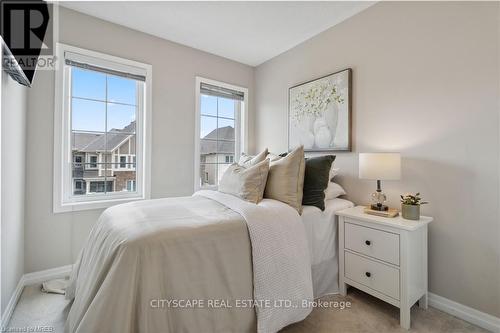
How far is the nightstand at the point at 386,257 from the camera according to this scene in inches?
61.4

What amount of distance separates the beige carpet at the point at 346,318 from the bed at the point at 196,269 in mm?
155

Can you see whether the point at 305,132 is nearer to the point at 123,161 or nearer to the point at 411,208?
the point at 411,208

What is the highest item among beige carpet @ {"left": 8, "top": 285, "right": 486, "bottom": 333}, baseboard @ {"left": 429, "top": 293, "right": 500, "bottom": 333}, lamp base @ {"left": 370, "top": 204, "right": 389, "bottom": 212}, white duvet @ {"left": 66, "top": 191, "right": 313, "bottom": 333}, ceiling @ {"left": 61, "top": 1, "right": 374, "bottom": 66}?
ceiling @ {"left": 61, "top": 1, "right": 374, "bottom": 66}

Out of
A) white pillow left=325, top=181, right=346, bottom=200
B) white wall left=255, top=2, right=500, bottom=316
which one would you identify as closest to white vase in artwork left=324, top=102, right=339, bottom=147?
white wall left=255, top=2, right=500, bottom=316

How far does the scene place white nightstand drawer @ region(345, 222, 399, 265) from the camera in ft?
→ 5.28

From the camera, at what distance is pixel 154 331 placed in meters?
1.11

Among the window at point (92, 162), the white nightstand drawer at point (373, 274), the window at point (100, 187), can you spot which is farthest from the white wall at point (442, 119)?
the window at point (92, 162)

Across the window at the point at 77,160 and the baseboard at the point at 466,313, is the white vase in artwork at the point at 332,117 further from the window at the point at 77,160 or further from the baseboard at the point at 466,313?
the window at the point at 77,160

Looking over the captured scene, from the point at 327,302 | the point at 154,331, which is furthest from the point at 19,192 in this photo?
the point at 327,302

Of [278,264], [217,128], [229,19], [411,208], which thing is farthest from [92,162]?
[411,208]

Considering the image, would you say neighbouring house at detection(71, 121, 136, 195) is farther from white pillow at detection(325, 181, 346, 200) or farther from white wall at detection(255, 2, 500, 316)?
Answer: white wall at detection(255, 2, 500, 316)

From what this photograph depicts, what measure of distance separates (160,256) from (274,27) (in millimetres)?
2494

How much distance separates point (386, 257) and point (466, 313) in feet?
2.20

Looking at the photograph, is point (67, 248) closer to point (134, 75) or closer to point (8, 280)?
point (8, 280)
